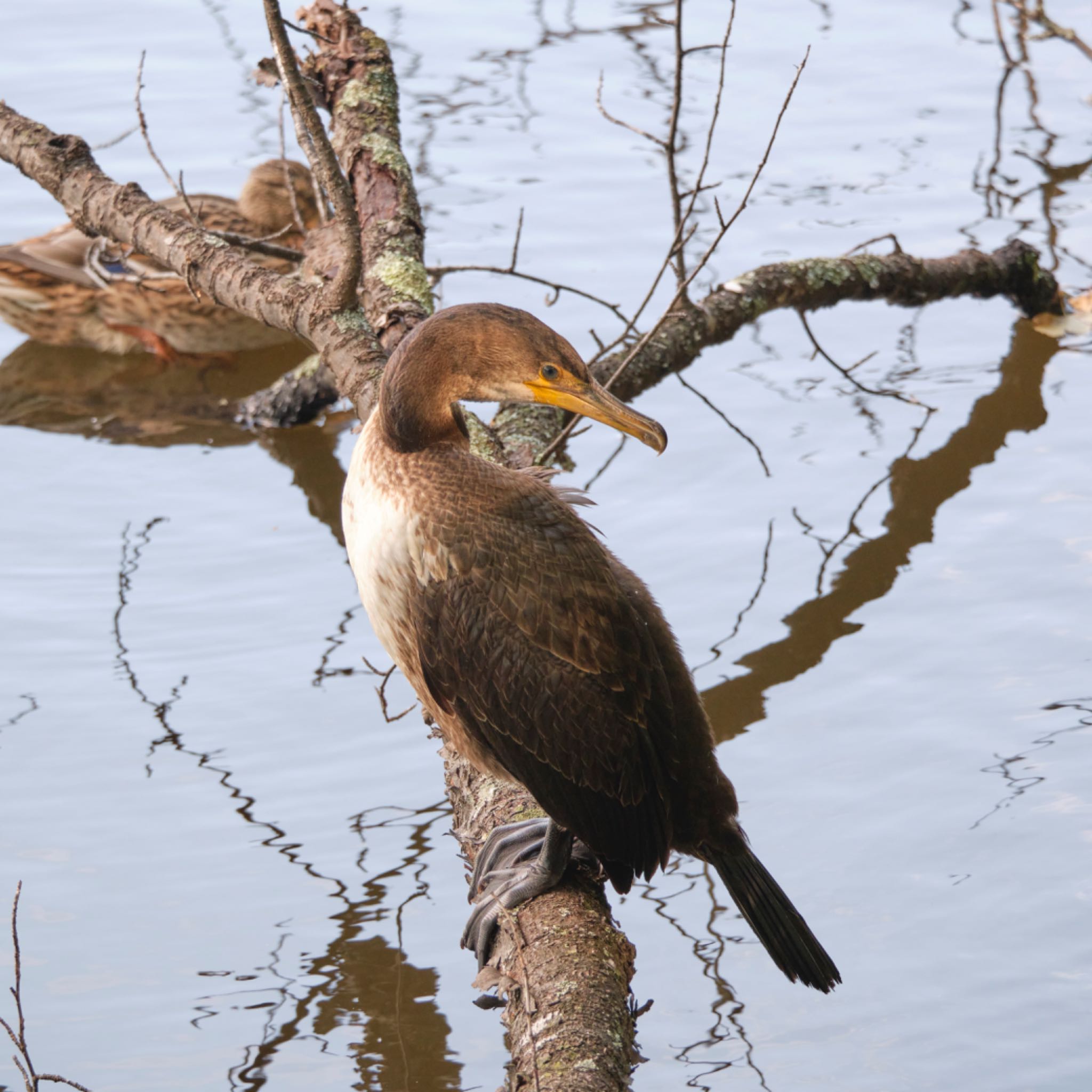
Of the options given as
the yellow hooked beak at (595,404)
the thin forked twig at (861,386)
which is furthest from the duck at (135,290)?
the yellow hooked beak at (595,404)

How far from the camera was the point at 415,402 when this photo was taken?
2.60 meters

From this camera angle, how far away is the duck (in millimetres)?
5953

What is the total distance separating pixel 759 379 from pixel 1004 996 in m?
3.04

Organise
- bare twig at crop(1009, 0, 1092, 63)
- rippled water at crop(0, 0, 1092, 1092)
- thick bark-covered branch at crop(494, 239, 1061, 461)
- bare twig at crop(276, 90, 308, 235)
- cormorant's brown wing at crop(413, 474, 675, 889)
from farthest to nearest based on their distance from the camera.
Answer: bare twig at crop(1009, 0, 1092, 63) → bare twig at crop(276, 90, 308, 235) → thick bark-covered branch at crop(494, 239, 1061, 461) → rippled water at crop(0, 0, 1092, 1092) → cormorant's brown wing at crop(413, 474, 675, 889)

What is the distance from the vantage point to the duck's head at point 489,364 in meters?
2.57

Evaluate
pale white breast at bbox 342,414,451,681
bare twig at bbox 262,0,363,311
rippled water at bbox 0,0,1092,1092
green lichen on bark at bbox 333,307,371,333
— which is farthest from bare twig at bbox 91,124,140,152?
pale white breast at bbox 342,414,451,681

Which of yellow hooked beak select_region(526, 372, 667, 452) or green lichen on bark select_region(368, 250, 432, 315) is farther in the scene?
green lichen on bark select_region(368, 250, 432, 315)

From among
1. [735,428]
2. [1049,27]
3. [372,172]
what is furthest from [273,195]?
[1049,27]

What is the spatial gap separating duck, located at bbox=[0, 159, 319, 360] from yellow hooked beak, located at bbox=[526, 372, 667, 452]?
357 centimetres

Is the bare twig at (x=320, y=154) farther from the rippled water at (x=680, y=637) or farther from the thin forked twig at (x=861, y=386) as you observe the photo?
the thin forked twig at (x=861, y=386)

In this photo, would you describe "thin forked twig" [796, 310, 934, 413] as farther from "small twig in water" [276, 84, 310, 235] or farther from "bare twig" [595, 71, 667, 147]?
"small twig in water" [276, 84, 310, 235]

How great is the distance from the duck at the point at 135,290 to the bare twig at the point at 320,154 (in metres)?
2.43

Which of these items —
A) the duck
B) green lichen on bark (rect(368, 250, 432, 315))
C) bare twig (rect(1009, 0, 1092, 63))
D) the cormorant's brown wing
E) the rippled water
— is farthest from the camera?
bare twig (rect(1009, 0, 1092, 63))

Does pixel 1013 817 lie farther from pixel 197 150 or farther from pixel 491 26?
pixel 491 26
